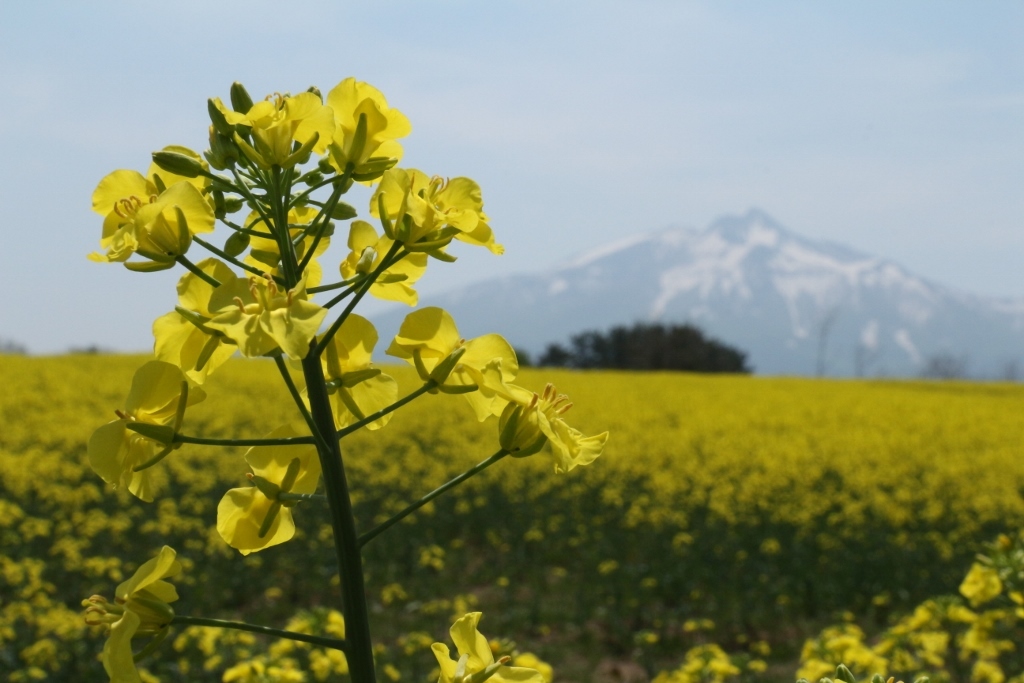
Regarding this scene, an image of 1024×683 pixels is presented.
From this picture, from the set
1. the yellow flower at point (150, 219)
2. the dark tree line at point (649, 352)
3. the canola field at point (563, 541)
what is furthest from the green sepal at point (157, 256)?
the dark tree line at point (649, 352)

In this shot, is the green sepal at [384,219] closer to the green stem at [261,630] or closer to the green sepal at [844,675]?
the green stem at [261,630]

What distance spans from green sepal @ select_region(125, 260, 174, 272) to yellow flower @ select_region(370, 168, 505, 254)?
28 cm

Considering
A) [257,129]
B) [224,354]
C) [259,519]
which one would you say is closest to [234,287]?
[224,354]

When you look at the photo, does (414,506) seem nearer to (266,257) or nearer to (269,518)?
(269,518)

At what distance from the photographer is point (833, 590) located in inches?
290

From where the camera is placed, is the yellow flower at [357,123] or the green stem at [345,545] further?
the yellow flower at [357,123]

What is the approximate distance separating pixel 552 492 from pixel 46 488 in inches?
211

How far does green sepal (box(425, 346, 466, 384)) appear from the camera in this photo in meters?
1.15

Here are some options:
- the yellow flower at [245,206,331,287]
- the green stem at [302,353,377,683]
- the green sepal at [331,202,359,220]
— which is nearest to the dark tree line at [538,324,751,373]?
the yellow flower at [245,206,331,287]

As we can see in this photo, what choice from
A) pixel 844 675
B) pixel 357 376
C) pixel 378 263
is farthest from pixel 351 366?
pixel 844 675

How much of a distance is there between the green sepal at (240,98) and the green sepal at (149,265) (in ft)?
0.76

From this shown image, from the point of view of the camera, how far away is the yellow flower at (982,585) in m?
2.62

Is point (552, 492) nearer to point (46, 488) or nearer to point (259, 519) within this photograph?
point (46, 488)

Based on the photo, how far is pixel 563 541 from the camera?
877 cm
